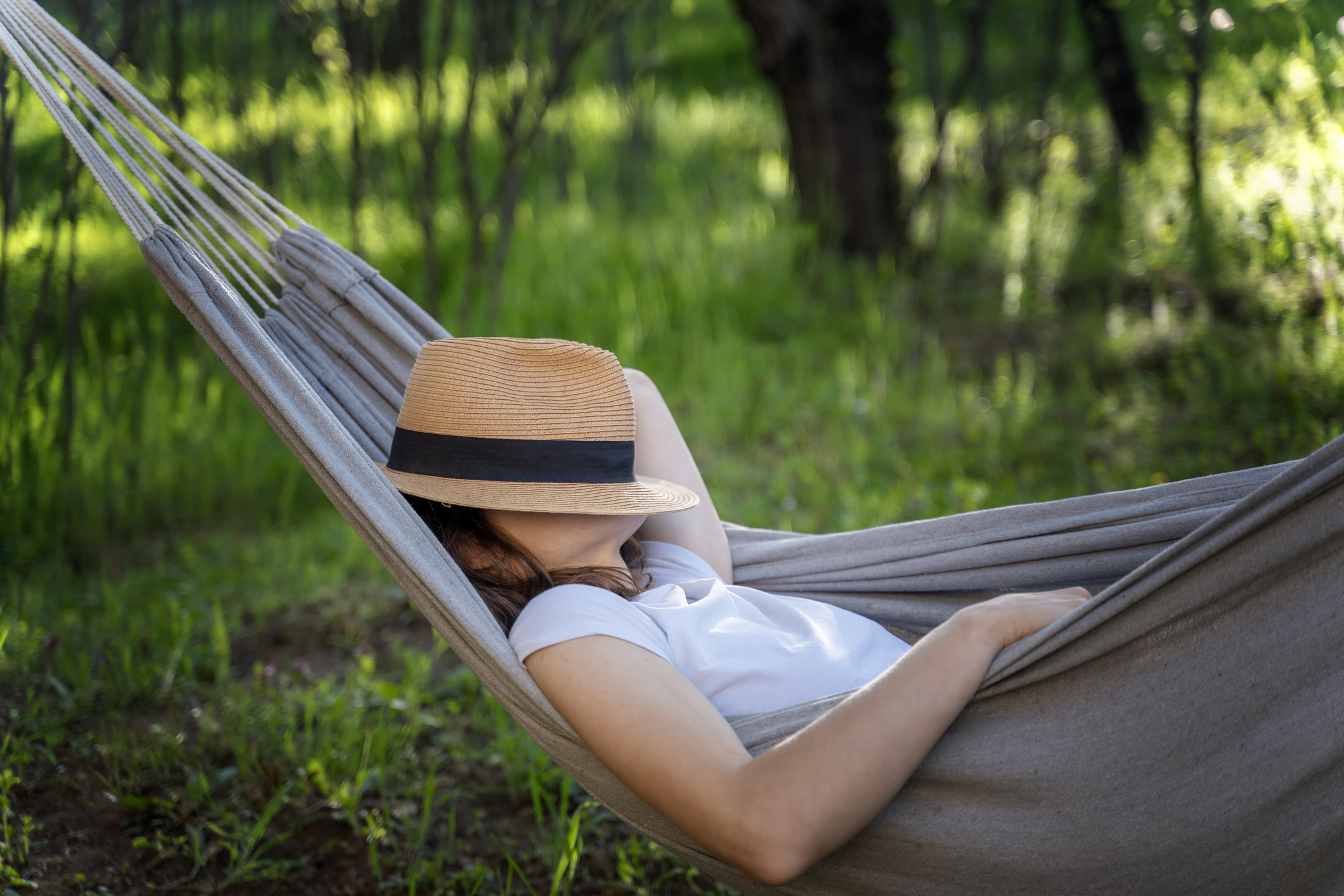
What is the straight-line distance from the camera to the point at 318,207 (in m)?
5.14

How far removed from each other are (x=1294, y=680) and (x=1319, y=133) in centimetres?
257

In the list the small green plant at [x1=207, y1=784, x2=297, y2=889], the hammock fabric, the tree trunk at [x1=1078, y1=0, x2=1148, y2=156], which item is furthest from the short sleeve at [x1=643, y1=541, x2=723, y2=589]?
the tree trunk at [x1=1078, y1=0, x2=1148, y2=156]

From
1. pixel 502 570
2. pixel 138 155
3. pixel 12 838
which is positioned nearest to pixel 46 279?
pixel 138 155

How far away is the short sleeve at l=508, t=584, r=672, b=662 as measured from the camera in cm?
113

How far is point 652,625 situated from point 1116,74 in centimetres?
512

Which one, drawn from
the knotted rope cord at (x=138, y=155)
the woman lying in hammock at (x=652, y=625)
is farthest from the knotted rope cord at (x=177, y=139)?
the woman lying in hammock at (x=652, y=625)

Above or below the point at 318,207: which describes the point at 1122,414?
below

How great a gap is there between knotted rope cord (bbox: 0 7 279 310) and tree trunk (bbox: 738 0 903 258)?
420cm

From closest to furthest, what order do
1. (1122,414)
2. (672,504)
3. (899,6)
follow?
1. (672,504)
2. (1122,414)
3. (899,6)

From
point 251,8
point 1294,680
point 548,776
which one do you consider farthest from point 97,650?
point 251,8

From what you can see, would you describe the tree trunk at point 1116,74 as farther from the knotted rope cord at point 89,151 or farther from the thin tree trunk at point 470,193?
the knotted rope cord at point 89,151

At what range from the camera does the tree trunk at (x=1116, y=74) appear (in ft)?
→ 15.0

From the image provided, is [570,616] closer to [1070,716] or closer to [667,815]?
[667,815]

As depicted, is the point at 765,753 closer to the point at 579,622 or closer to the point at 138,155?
the point at 579,622
